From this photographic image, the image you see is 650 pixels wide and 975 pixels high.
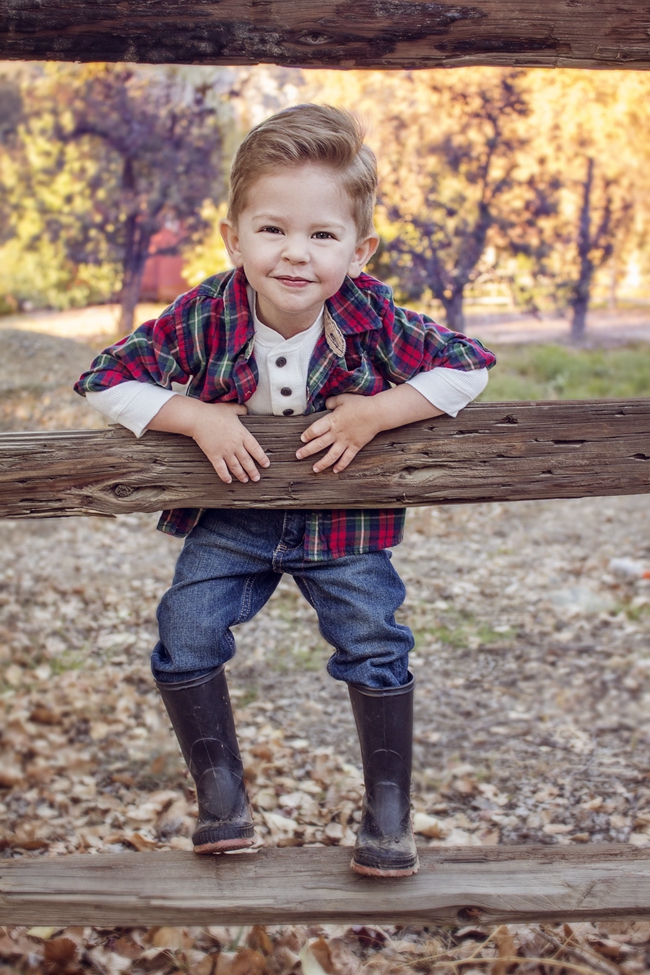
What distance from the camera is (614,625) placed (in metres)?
4.68

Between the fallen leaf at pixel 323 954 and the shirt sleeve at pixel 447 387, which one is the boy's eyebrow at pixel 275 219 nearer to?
the shirt sleeve at pixel 447 387

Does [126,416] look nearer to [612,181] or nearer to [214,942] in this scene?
[214,942]

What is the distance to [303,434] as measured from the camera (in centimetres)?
202

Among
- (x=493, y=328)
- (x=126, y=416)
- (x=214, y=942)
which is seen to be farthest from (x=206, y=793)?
(x=493, y=328)

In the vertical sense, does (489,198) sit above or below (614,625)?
above

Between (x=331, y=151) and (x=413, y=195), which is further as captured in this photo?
(x=413, y=195)

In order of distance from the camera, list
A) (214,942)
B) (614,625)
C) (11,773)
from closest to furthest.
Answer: (214,942) → (11,773) → (614,625)

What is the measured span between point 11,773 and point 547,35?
9.72ft

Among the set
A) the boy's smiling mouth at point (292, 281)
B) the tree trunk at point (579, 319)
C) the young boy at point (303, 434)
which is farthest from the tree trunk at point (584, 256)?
the boy's smiling mouth at point (292, 281)

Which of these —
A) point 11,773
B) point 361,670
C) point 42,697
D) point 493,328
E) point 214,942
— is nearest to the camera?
point 361,670

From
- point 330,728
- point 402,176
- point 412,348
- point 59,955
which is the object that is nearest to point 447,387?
point 412,348

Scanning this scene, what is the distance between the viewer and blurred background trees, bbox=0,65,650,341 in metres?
9.39

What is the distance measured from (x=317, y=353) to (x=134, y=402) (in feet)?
1.41

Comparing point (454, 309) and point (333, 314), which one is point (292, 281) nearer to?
point (333, 314)
